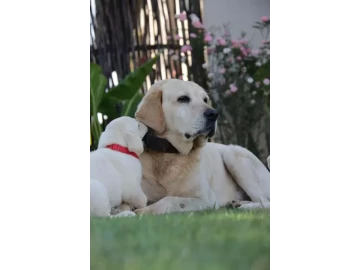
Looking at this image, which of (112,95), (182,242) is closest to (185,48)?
(112,95)

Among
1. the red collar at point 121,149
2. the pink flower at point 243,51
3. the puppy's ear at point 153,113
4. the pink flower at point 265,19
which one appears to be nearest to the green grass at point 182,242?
the red collar at point 121,149

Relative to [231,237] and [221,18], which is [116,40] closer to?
[221,18]

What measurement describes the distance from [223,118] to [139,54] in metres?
0.42

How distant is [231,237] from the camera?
7.17 feet

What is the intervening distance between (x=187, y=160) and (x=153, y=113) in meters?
0.23

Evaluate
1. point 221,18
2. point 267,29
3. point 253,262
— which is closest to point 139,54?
point 221,18

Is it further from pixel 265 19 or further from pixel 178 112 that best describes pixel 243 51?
pixel 178 112

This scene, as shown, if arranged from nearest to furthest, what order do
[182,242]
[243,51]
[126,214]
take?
[182,242] < [126,214] < [243,51]

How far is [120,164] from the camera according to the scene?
7.79 feet

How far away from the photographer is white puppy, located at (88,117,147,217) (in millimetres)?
2336

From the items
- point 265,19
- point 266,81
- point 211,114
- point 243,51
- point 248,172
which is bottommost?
point 248,172

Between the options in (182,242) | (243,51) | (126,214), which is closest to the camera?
(182,242)

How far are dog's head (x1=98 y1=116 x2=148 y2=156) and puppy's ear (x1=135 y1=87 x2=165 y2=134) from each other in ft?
0.08

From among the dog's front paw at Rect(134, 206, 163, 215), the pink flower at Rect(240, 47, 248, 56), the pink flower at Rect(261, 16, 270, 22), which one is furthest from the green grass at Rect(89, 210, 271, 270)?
the pink flower at Rect(261, 16, 270, 22)
